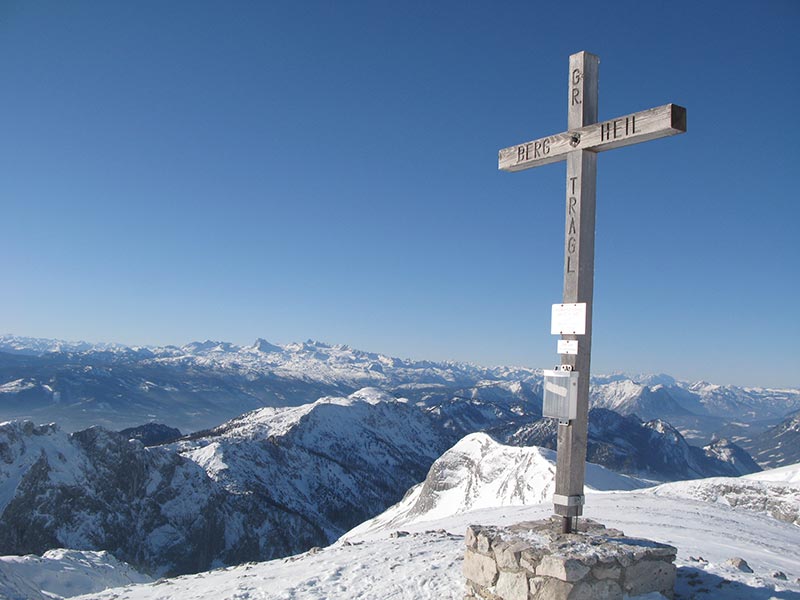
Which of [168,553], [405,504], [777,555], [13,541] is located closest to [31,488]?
[13,541]

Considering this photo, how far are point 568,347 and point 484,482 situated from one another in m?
109

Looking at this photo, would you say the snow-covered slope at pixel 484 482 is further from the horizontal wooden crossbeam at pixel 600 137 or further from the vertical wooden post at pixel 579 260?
the horizontal wooden crossbeam at pixel 600 137

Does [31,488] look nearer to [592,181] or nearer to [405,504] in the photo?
[405,504]

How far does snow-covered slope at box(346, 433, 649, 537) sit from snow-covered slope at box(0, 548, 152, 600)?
45.5 m

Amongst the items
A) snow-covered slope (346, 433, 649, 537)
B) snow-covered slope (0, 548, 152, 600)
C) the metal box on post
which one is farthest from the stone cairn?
snow-covered slope (346, 433, 649, 537)

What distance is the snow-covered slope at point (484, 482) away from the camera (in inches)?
3310

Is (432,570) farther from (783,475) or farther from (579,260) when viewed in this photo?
(783,475)

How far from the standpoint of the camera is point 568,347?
399 inches

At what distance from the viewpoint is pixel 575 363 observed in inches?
397

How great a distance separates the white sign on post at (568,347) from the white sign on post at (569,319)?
16 cm

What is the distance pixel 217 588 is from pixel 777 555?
48.6ft

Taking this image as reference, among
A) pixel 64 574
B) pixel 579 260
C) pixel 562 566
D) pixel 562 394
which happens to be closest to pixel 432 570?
pixel 562 566

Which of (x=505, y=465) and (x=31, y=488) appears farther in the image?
(x=31, y=488)

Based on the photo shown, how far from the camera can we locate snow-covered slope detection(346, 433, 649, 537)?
276 feet
